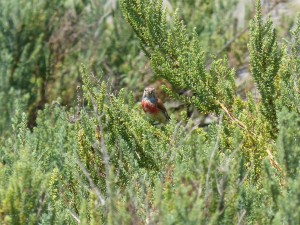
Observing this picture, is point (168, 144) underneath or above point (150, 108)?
underneath

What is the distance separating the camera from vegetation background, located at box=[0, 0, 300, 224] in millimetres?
2834

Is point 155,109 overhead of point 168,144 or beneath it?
overhead

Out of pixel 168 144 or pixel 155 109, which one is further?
pixel 155 109

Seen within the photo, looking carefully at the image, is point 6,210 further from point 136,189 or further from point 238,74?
point 238,74

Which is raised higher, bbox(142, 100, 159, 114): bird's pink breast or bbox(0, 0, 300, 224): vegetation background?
bbox(142, 100, 159, 114): bird's pink breast

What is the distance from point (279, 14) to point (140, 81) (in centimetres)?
135

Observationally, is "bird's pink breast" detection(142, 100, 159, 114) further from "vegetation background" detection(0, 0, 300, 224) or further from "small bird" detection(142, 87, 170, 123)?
"vegetation background" detection(0, 0, 300, 224)

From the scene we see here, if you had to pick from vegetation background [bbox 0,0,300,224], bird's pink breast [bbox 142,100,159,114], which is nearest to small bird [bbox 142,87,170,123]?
bird's pink breast [bbox 142,100,159,114]

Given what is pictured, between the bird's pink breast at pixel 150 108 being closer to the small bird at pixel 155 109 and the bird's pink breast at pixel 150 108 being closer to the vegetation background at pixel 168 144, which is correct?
the small bird at pixel 155 109

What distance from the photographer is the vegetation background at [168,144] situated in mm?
2834

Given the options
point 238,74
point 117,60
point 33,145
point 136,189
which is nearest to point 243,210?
point 136,189

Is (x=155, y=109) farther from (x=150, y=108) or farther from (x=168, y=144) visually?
(x=168, y=144)

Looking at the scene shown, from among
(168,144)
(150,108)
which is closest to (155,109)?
(150,108)

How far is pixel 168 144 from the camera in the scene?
12.2 feet
